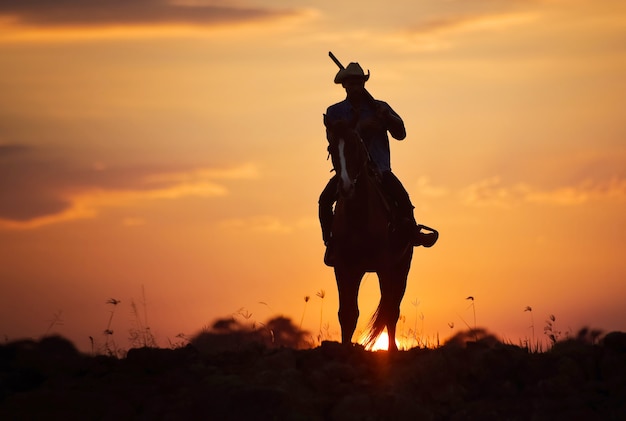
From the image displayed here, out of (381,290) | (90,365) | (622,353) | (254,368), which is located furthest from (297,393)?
(381,290)

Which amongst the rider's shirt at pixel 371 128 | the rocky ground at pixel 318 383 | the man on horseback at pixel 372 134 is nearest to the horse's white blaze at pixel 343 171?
the man on horseback at pixel 372 134

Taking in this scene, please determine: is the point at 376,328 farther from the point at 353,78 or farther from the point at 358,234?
the point at 353,78

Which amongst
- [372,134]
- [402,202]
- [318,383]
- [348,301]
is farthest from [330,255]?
[318,383]

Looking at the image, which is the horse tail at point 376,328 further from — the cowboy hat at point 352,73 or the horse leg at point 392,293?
the cowboy hat at point 352,73

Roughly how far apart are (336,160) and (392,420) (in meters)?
5.16

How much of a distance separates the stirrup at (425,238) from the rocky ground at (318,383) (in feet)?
12.7

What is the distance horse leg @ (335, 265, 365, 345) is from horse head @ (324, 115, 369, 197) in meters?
1.28

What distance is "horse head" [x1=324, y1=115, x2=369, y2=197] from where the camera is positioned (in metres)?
17.9

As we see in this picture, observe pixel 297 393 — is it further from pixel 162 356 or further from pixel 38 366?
pixel 38 366

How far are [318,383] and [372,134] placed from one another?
5434mm

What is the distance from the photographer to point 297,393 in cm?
1440

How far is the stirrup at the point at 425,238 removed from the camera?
19922mm

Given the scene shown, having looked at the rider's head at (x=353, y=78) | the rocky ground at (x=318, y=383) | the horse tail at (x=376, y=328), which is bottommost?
the rocky ground at (x=318, y=383)

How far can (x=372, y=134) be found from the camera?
19.3 metres
